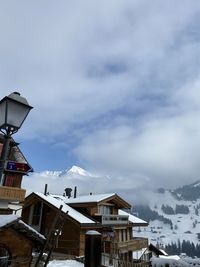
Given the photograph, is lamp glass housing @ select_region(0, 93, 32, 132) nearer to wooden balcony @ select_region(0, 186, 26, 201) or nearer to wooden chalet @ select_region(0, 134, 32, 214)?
wooden balcony @ select_region(0, 186, 26, 201)

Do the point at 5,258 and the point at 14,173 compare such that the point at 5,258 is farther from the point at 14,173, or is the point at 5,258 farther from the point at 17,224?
the point at 14,173

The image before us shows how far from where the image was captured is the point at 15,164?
32.7 metres

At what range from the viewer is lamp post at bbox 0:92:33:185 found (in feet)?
20.1

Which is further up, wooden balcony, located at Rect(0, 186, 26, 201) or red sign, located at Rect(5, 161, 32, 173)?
red sign, located at Rect(5, 161, 32, 173)

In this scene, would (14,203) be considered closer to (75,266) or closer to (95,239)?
(75,266)

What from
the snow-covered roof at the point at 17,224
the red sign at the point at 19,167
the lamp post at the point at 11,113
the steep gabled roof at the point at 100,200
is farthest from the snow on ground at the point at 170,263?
the lamp post at the point at 11,113

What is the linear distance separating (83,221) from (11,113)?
27.0 metres

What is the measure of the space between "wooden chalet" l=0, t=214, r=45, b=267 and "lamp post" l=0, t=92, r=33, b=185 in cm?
722

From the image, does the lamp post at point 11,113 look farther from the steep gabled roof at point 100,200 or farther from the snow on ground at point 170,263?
the steep gabled roof at point 100,200

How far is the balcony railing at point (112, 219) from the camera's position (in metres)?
34.8

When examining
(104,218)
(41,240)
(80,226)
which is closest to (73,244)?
(80,226)

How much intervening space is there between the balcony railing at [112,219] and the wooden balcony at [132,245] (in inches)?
99.4

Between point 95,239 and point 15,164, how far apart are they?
2882cm

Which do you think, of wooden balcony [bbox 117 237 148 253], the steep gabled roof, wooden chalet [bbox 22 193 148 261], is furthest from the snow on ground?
the steep gabled roof
